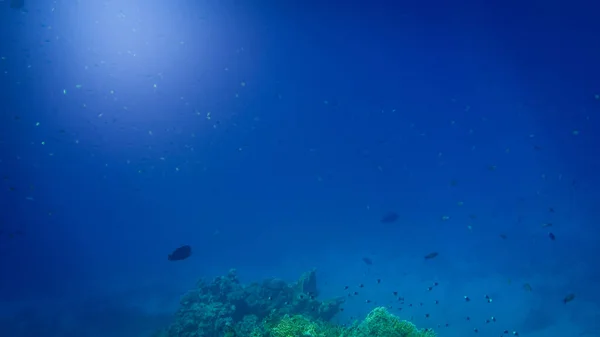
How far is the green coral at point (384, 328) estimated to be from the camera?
9398mm

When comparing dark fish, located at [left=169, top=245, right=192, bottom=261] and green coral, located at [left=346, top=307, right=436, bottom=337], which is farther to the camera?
dark fish, located at [left=169, top=245, right=192, bottom=261]

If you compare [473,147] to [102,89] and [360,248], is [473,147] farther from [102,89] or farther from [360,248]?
[102,89]

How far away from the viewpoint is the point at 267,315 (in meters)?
14.6

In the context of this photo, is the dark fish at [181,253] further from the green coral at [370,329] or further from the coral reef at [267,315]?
the green coral at [370,329]

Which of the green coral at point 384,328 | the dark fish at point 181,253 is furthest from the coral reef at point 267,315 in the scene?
the dark fish at point 181,253

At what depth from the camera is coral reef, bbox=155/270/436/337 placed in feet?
31.7

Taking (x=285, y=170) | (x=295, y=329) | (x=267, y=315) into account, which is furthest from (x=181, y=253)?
(x=285, y=170)

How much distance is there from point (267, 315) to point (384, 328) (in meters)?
6.52

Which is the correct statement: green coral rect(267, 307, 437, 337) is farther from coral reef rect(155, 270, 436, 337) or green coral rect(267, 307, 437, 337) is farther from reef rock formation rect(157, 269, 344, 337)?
reef rock formation rect(157, 269, 344, 337)

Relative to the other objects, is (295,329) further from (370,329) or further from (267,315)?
(267,315)

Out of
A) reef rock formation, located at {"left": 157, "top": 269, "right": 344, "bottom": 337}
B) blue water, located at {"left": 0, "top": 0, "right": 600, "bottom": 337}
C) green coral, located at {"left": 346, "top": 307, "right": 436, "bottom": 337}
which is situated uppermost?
blue water, located at {"left": 0, "top": 0, "right": 600, "bottom": 337}

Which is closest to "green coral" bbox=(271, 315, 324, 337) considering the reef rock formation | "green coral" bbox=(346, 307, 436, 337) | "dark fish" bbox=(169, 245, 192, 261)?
"green coral" bbox=(346, 307, 436, 337)

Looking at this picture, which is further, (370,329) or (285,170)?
(285,170)

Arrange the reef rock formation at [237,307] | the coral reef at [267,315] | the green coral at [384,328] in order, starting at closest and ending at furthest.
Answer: the green coral at [384,328] → the coral reef at [267,315] → the reef rock formation at [237,307]
